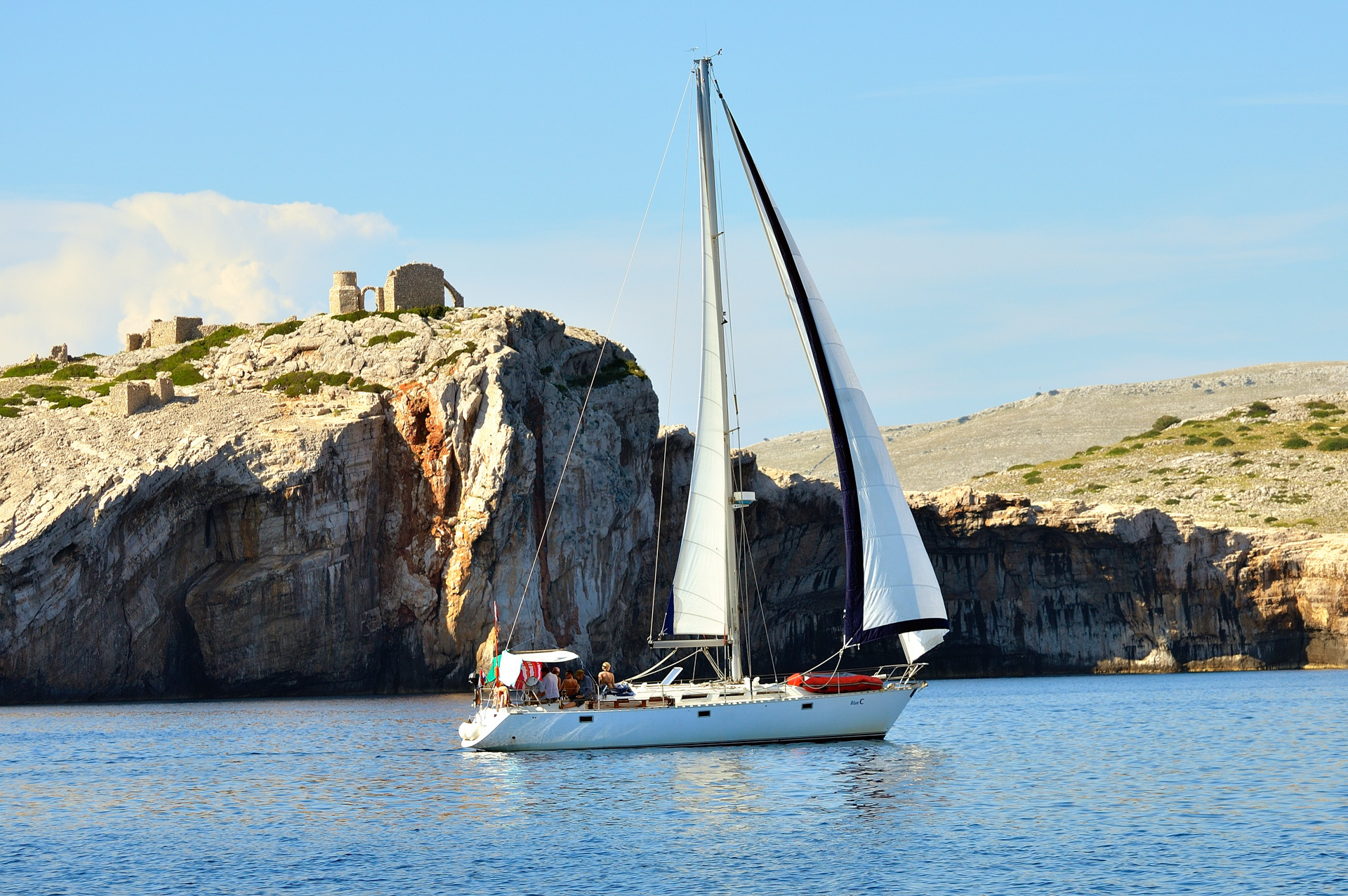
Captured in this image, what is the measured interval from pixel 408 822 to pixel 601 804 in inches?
168

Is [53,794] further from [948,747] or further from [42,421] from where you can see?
[42,421]

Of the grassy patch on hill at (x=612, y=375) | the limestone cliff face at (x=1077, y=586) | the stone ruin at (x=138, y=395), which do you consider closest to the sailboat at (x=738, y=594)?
the stone ruin at (x=138, y=395)

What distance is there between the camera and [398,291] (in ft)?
299

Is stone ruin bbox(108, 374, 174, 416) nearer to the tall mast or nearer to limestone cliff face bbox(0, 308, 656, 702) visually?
limestone cliff face bbox(0, 308, 656, 702)

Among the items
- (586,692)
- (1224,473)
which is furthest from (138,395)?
(1224,473)

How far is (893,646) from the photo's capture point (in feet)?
313

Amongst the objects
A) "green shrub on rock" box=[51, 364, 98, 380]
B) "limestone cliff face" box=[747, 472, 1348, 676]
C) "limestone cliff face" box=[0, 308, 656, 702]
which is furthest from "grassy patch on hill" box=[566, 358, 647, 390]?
"green shrub on rock" box=[51, 364, 98, 380]

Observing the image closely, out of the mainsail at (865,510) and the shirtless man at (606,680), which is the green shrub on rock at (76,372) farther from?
the mainsail at (865,510)

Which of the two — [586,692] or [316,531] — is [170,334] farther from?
[586,692]

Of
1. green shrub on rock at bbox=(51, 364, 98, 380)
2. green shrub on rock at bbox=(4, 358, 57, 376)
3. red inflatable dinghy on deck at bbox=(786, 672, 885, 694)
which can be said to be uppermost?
green shrub on rock at bbox=(4, 358, 57, 376)

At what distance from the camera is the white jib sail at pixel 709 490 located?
39531 millimetres

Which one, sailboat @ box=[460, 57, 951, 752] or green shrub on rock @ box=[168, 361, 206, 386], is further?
Answer: green shrub on rock @ box=[168, 361, 206, 386]

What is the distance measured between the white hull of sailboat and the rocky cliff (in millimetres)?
24183

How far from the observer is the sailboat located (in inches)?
1532
